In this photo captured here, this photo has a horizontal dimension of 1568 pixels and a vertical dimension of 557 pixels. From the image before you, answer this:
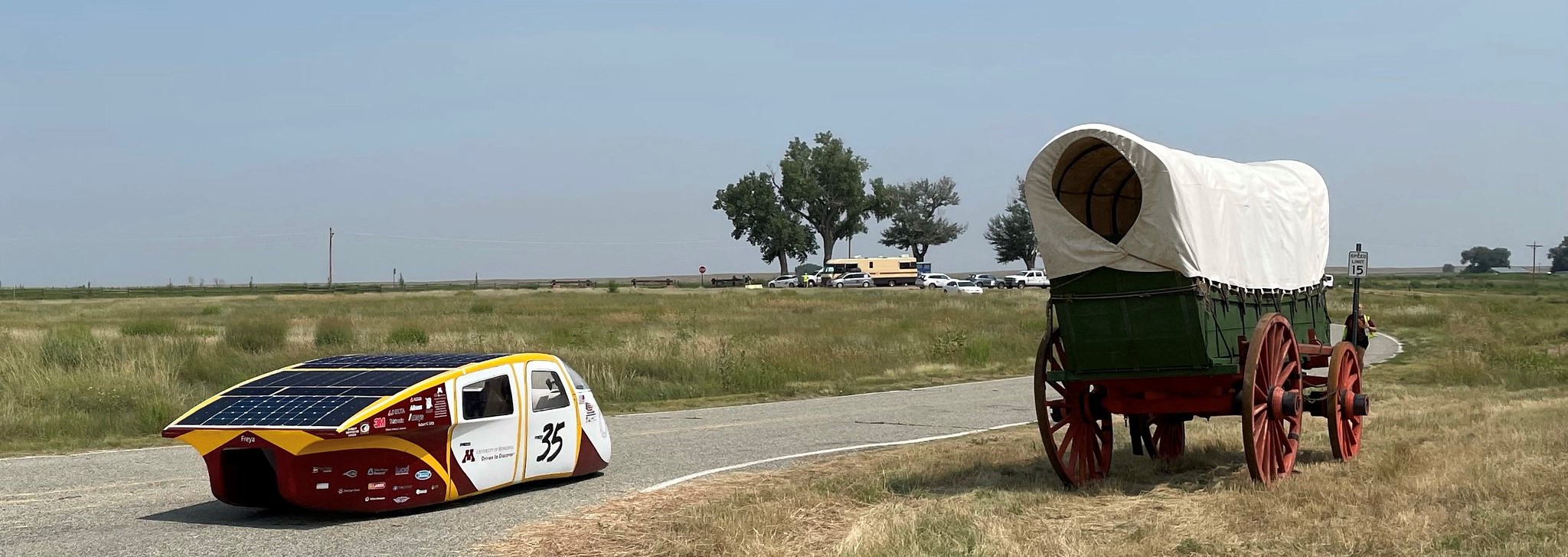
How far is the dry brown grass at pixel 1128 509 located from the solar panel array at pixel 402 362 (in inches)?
78.0

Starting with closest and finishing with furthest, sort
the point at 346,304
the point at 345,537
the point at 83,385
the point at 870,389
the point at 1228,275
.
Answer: the point at 345,537 → the point at 1228,275 → the point at 83,385 → the point at 870,389 → the point at 346,304

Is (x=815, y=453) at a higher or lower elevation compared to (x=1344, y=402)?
lower

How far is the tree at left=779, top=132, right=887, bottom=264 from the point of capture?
12650cm

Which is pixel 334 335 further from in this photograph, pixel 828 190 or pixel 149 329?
pixel 828 190

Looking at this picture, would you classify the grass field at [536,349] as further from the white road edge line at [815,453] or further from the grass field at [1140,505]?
the grass field at [1140,505]

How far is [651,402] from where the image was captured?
23531mm

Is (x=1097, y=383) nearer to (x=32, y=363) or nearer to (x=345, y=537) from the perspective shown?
(x=345, y=537)

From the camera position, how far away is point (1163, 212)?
1066 centimetres

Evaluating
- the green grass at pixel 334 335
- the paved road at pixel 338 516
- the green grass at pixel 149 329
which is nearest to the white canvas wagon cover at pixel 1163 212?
the paved road at pixel 338 516

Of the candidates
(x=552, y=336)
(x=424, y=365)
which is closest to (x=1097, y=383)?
(x=424, y=365)

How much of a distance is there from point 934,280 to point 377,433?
292ft

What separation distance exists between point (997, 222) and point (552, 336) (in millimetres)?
109696

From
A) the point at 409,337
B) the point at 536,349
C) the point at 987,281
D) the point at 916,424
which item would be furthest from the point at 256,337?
the point at 987,281

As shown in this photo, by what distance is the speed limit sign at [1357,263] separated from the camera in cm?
1862
